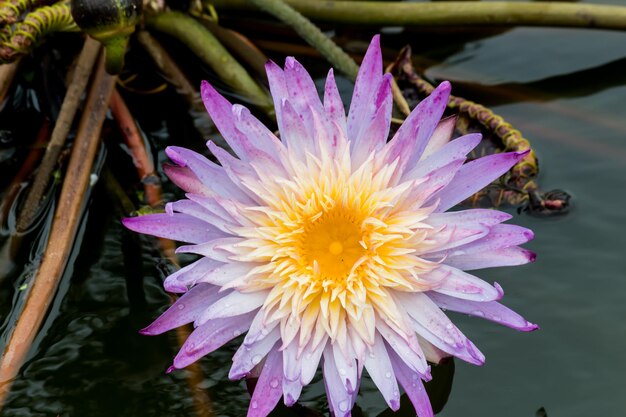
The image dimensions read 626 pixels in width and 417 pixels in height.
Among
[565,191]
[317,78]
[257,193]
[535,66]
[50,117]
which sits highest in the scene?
[50,117]

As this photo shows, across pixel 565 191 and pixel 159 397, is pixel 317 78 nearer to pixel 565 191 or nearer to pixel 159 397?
pixel 565 191

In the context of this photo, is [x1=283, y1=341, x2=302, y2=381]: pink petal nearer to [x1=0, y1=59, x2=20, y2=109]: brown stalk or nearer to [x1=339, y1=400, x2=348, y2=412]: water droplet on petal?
[x1=339, y1=400, x2=348, y2=412]: water droplet on petal

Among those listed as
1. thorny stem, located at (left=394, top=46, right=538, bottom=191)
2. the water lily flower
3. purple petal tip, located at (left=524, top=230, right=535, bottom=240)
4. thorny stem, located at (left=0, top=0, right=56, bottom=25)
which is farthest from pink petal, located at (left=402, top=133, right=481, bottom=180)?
thorny stem, located at (left=0, top=0, right=56, bottom=25)

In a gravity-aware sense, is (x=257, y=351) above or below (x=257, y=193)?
below

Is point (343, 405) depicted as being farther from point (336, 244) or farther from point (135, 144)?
point (135, 144)

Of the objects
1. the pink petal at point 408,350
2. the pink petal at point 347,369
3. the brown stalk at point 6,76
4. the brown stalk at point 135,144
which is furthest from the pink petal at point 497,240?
the brown stalk at point 6,76

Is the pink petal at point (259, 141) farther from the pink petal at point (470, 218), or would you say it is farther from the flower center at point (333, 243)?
the pink petal at point (470, 218)

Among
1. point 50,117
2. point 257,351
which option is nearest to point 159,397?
point 257,351

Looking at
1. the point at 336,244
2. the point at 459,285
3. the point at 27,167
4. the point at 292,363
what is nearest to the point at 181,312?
the point at 292,363

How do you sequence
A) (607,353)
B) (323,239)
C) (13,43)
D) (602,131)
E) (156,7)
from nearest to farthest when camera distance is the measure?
1. (323,239)
2. (607,353)
3. (13,43)
4. (602,131)
5. (156,7)
